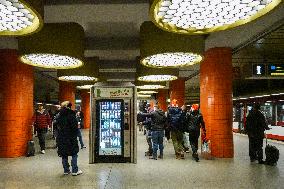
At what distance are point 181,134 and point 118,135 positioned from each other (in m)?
2.09

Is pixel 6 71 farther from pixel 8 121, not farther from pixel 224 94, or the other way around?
pixel 224 94

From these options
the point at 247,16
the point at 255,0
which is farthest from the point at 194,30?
the point at 255,0

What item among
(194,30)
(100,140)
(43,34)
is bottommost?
(100,140)

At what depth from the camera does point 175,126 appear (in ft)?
30.6

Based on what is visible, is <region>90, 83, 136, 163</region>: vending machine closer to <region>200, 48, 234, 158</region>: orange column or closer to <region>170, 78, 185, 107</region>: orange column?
<region>200, 48, 234, 158</region>: orange column

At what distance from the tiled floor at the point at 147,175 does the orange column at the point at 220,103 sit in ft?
2.99

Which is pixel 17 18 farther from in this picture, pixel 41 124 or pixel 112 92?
pixel 41 124

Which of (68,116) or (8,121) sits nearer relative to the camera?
(68,116)

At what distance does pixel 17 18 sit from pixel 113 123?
4.48 meters

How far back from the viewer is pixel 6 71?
9.55m

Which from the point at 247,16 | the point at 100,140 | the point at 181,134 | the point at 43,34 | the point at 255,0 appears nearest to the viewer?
the point at 255,0

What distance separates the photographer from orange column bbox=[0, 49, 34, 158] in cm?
937

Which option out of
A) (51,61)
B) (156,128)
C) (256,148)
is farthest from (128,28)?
(256,148)

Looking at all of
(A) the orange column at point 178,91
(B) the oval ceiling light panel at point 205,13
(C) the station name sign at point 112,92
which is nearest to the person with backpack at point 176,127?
(C) the station name sign at point 112,92
